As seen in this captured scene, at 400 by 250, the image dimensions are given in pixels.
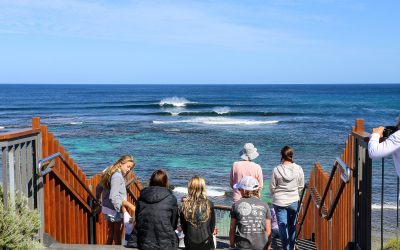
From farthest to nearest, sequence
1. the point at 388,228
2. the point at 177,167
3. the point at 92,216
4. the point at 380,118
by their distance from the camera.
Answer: the point at 380,118 < the point at 177,167 < the point at 388,228 < the point at 92,216

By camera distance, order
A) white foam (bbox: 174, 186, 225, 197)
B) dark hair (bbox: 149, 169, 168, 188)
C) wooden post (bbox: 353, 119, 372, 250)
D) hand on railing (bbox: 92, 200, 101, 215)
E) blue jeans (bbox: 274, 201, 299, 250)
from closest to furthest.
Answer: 1. wooden post (bbox: 353, 119, 372, 250)
2. dark hair (bbox: 149, 169, 168, 188)
3. blue jeans (bbox: 274, 201, 299, 250)
4. hand on railing (bbox: 92, 200, 101, 215)
5. white foam (bbox: 174, 186, 225, 197)

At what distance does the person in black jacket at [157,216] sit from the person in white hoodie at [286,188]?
76.0 inches

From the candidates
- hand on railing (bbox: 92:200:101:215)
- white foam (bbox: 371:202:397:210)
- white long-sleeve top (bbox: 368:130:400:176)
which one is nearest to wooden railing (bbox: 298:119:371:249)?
white long-sleeve top (bbox: 368:130:400:176)

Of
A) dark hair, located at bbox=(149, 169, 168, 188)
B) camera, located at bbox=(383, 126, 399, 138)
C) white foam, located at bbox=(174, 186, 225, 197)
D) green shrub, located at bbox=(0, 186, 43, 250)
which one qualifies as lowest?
white foam, located at bbox=(174, 186, 225, 197)

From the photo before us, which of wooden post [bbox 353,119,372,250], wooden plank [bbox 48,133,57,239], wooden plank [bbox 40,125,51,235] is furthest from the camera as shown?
wooden plank [bbox 48,133,57,239]

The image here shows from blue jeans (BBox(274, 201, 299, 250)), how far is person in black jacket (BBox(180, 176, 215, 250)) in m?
1.73

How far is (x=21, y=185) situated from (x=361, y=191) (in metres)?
3.07

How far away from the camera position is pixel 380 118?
53.1 m

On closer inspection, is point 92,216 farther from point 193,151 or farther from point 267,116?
point 267,116

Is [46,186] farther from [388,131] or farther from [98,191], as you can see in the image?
[388,131]

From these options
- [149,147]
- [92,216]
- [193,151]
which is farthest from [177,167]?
[92,216]

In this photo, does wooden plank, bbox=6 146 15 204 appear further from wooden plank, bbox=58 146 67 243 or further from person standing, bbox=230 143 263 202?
person standing, bbox=230 143 263 202

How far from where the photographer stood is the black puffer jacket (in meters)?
4.84

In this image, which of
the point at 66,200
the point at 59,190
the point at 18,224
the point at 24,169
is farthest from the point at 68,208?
the point at 18,224
